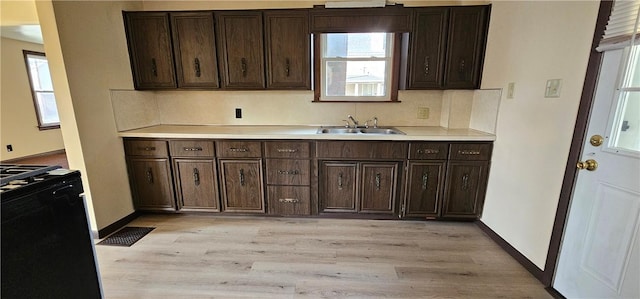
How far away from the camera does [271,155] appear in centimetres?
240

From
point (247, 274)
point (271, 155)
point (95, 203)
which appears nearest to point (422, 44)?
point (271, 155)

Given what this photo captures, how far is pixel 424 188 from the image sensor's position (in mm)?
2395

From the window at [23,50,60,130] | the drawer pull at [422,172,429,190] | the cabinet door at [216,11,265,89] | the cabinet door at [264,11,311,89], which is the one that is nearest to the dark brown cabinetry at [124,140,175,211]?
the cabinet door at [216,11,265,89]

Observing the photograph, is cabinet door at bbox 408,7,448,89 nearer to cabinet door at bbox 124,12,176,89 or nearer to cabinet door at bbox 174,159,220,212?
cabinet door at bbox 174,159,220,212

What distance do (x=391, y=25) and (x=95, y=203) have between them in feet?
9.65

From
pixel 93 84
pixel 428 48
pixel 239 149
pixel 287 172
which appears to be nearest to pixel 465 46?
pixel 428 48

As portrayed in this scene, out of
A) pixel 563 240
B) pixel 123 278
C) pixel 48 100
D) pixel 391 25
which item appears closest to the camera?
pixel 563 240

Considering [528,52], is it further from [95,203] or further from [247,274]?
[95,203]

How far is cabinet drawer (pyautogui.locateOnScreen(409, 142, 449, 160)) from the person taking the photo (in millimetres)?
2283

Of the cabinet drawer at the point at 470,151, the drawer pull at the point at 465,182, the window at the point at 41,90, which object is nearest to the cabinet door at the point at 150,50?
the cabinet drawer at the point at 470,151

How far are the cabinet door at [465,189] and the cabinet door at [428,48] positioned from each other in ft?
2.60

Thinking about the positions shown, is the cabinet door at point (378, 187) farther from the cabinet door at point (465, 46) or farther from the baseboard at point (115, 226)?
the baseboard at point (115, 226)

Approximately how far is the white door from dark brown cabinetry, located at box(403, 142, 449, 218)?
92 centimetres

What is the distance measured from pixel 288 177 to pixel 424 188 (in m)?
1.25
